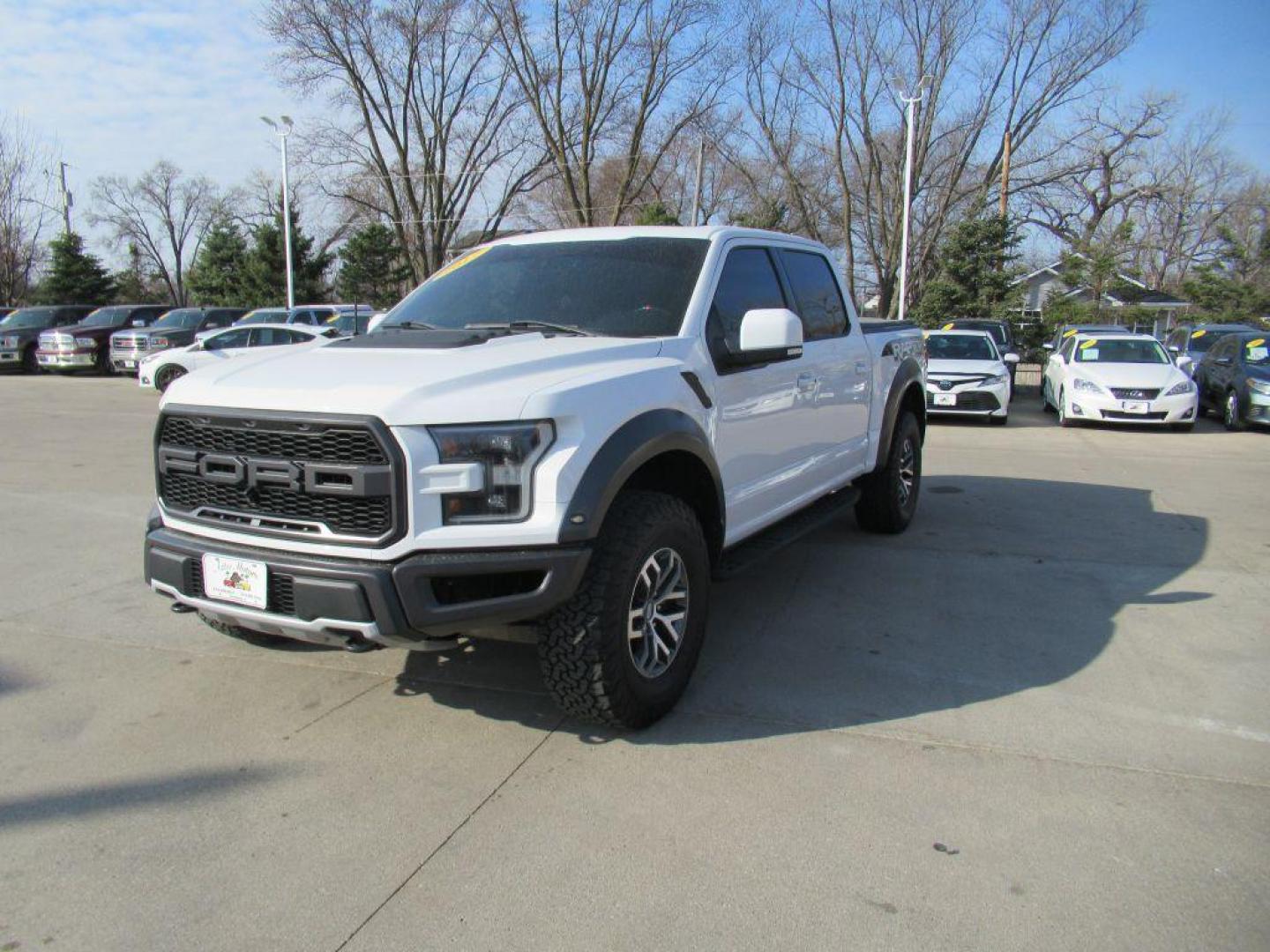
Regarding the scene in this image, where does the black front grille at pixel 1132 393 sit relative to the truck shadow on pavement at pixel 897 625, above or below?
above

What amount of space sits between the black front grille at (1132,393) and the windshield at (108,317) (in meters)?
23.7

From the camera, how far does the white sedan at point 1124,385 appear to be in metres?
13.9

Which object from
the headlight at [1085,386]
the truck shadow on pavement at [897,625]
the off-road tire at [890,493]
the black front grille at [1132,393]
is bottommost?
the truck shadow on pavement at [897,625]

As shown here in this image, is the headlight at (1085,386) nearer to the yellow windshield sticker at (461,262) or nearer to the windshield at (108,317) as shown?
the yellow windshield sticker at (461,262)

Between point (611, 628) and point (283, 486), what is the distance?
1.20 meters

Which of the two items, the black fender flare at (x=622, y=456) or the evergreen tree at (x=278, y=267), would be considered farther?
the evergreen tree at (x=278, y=267)

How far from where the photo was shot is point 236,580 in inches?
126

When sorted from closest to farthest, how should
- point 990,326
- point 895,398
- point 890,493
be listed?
1. point 895,398
2. point 890,493
3. point 990,326

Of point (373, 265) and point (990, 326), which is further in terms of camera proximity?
point (373, 265)

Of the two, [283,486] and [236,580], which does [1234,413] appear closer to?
[283,486]

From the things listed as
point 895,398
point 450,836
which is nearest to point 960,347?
point 895,398

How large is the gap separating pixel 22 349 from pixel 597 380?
2701 centimetres

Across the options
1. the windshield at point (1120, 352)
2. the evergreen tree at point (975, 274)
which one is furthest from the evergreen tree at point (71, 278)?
the windshield at point (1120, 352)

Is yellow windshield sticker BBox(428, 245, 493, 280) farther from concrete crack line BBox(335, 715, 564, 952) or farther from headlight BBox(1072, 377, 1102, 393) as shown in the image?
headlight BBox(1072, 377, 1102, 393)
